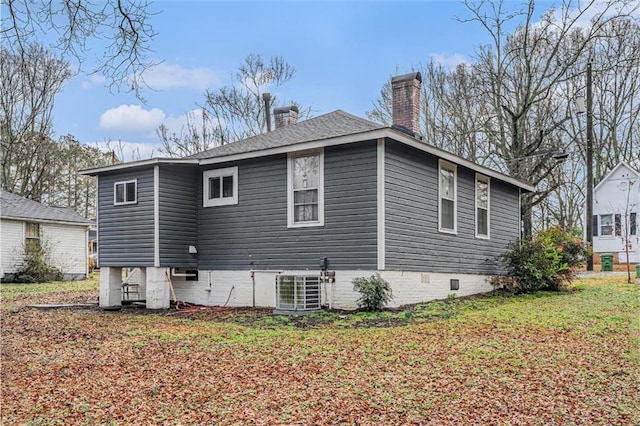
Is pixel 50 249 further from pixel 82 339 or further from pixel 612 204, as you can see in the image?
pixel 612 204

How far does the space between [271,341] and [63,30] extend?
4.63 m

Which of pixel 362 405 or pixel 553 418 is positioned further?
pixel 362 405

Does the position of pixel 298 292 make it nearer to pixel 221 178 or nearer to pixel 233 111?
pixel 221 178

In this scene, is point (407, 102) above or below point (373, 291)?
above

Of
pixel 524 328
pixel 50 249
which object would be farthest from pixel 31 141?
pixel 524 328

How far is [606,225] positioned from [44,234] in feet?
82.5

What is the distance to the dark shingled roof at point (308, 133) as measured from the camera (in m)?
11.4

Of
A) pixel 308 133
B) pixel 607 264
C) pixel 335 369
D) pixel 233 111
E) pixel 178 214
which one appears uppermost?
pixel 233 111

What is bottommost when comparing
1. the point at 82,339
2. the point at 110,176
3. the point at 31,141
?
the point at 82,339

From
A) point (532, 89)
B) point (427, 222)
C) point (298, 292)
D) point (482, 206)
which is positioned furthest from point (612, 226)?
point (298, 292)

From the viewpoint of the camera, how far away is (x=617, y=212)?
83.3 ft

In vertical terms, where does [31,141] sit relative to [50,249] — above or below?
above

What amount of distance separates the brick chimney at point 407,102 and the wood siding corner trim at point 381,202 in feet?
8.25

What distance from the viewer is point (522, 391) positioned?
5.02 metres
